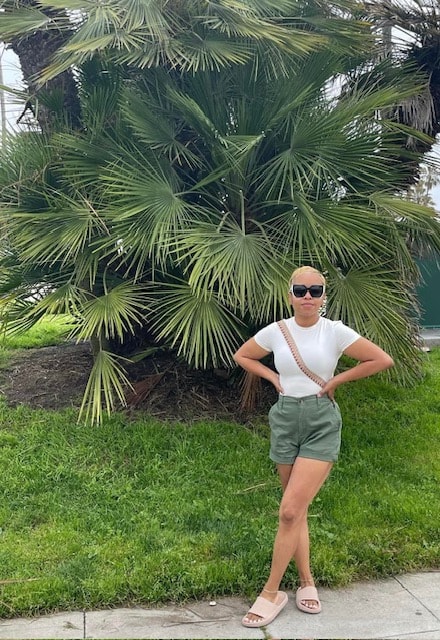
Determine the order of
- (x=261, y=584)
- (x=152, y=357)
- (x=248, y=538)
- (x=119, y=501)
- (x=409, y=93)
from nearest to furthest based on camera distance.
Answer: (x=261, y=584) < (x=248, y=538) < (x=119, y=501) < (x=409, y=93) < (x=152, y=357)

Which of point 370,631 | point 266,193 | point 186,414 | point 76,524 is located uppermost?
point 266,193

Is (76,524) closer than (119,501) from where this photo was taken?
Yes

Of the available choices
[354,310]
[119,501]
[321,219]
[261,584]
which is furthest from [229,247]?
[261,584]

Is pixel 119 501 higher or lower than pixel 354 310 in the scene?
lower

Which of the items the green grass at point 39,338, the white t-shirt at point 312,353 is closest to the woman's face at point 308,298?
the white t-shirt at point 312,353

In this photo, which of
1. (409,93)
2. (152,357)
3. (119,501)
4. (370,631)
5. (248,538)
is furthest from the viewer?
(152,357)

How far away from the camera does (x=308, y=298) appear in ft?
10.0

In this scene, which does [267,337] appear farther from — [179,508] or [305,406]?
[179,508]

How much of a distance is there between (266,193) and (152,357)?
80.8 inches

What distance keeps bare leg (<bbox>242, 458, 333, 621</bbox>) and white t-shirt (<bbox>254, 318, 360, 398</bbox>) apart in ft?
1.20

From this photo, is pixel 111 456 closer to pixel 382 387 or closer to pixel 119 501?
pixel 119 501

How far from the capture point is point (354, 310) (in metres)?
4.94

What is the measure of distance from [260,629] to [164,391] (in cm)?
308

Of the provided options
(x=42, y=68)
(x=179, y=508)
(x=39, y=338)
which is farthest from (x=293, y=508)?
(x=39, y=338)
